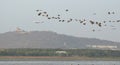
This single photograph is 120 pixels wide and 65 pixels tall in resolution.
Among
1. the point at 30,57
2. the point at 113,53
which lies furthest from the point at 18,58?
the point at 113,53

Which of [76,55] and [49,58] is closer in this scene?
[49,58]

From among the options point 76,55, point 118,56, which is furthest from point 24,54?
point 118,56

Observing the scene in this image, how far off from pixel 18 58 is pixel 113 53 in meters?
27.0

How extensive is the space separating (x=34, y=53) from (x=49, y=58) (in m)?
6.08

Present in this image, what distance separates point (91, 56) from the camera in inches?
4796

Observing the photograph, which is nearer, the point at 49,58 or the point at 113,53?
the point at 49,58

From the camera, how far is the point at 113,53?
5034 inches

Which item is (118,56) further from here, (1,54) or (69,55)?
(1,54)

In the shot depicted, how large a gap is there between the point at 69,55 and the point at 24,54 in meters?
15.0

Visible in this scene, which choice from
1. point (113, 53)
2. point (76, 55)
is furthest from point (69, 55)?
point (113, 53)

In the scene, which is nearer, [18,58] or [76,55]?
[18,58]

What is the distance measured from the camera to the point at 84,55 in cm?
12638

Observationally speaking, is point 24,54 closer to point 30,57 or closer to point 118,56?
point 30,57

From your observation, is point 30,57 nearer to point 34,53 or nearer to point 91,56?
point 34,53
